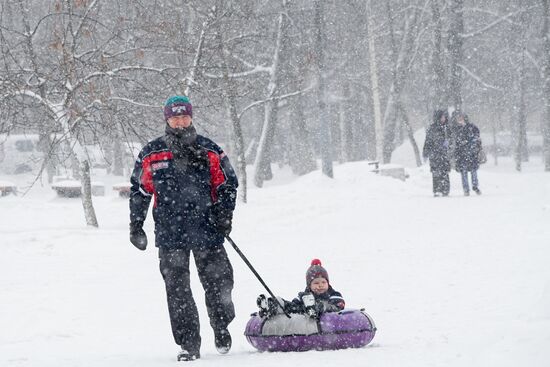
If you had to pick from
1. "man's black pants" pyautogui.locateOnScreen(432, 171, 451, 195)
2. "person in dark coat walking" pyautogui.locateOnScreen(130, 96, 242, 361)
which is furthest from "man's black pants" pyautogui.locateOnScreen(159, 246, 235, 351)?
"man's black pants" pyautogui.locateOnScreen(432, 171, 451, 195)

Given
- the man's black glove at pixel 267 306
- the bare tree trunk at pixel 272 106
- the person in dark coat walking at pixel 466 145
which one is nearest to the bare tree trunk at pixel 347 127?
the bare tree trunk at pixel 272 106

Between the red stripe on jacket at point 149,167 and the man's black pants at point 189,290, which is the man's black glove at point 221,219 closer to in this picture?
the man's black pants at point 189,290

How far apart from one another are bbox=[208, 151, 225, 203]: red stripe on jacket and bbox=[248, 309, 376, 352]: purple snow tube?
3.57 feet

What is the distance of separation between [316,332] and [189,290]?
100cm

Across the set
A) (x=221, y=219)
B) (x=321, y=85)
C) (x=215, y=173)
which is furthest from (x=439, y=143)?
(x=221, y=219)

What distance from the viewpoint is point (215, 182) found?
5859 millimetres

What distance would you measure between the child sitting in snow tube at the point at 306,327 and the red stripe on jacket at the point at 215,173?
0.96m

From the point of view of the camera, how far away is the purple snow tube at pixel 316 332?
5.83 metres

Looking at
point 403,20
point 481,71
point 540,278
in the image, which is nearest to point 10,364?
point 540,278

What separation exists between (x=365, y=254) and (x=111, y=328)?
500cm

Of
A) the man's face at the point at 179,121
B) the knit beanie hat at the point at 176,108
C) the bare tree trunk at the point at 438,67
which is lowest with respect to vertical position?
the man's face at the point at 179,121

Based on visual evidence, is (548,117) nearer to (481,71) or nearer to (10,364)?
(481,71)

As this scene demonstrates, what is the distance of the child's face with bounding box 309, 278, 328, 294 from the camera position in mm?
6637

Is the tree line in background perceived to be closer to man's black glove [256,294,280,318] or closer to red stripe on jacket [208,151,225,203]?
red stripe on jacket [208,151,225,203]
